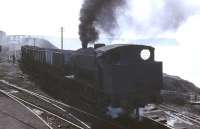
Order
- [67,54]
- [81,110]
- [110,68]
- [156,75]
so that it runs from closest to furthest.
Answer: [110,68] → [156,75] → [81,110] → [67,54]

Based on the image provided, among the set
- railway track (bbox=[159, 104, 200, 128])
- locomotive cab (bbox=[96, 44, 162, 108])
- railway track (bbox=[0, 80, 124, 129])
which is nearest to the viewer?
locomotive cab (bbox=[96, 44, 162, 108])

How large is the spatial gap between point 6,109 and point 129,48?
7173 millimetres

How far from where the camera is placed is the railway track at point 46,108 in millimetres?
13742

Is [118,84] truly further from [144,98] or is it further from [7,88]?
[7,88]

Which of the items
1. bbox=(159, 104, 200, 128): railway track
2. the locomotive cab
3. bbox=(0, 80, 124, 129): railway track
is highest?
the locomotive cab

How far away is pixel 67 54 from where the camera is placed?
19750mm

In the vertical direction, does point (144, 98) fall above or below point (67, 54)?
below

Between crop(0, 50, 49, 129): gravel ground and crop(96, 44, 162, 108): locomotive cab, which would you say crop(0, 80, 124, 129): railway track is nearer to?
crop(0, 50, 49, 129): gravel ground

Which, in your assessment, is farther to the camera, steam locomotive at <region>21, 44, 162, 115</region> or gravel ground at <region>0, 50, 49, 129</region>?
steam locomotive at <region>21, 44, 162, 115</region>

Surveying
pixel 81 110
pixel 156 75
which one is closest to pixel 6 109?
pixel 81 110

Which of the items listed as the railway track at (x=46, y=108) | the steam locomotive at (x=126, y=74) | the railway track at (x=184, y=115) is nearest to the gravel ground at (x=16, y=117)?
the railway track at (x=46, y=108)

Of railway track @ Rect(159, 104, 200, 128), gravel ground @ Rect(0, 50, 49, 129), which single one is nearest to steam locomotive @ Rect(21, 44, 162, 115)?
railway track @ Rect(159, 104, 200, 128)

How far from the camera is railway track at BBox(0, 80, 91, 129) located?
13742mm

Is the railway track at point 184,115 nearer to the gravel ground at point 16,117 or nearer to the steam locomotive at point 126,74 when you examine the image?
the steam locomotive at point 126,74
